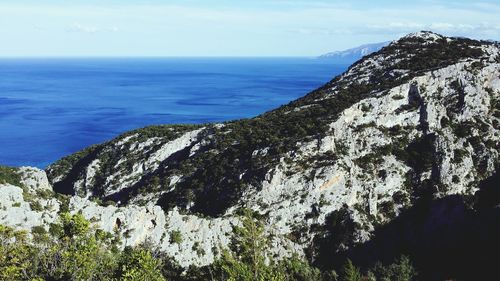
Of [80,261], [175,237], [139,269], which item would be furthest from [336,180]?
[80,261]

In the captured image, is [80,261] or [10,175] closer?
[80,261]

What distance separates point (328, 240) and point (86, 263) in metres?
40.9

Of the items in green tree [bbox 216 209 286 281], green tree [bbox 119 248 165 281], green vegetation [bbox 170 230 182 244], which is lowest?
green vegetation [bbox 170 230 182 244]

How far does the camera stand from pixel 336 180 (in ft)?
240

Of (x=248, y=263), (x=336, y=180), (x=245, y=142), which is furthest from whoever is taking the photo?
(x=245, y=142)

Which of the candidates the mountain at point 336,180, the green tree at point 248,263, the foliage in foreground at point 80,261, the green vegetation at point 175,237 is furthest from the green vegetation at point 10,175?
the green tree at point 248,263

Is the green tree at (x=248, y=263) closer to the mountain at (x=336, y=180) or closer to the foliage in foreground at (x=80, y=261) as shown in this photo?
the foliage in foreground at (x=80, y=261)

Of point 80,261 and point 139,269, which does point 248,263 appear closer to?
point 139,269

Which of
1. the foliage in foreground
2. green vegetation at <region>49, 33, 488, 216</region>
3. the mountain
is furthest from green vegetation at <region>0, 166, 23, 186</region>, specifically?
the foliage in foreground

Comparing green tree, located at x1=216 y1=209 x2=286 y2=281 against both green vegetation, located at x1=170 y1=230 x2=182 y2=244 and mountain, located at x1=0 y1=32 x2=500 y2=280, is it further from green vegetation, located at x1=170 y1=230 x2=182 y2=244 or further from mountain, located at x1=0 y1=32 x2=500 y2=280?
mountain, located at x1=0 y1=32 x2=500 y2=280

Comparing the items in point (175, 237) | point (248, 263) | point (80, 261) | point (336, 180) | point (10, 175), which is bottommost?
point (175, 237)

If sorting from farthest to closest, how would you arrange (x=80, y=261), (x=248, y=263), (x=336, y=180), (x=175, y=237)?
(x=336, y=180) < (x=175, y=237) < (x=248, y=263) < (x=80, y=261)

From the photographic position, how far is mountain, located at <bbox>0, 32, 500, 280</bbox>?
61469mm

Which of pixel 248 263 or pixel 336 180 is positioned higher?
pixel 336 180
